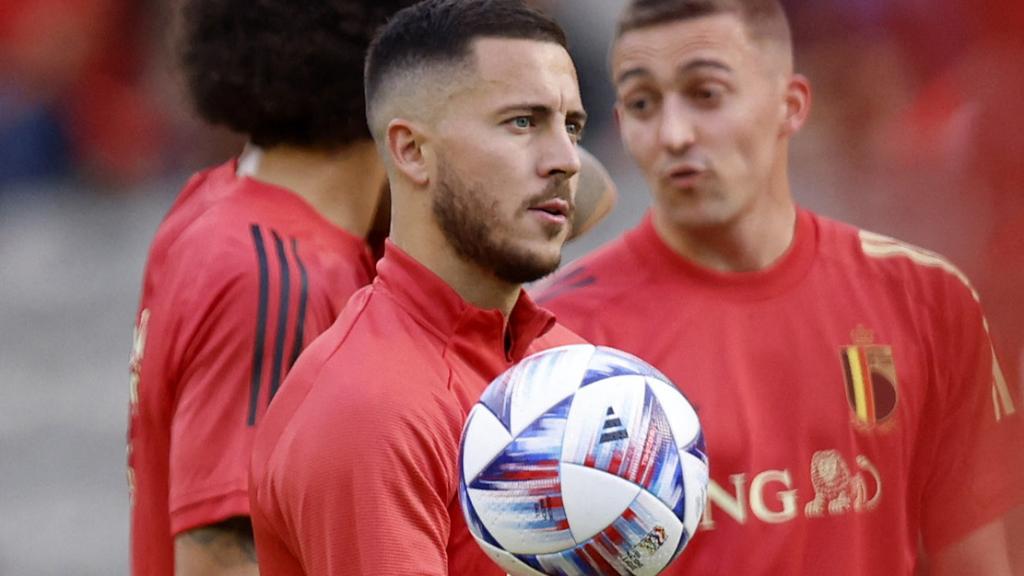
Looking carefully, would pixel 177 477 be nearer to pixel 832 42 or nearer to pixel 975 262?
pixel 975 262

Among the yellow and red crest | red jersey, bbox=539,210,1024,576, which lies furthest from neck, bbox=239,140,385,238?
the yellow and red crest

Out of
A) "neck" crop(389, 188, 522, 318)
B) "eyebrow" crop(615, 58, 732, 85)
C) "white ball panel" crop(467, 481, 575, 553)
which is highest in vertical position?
"eyebrow" crop(615, 58, 732, 85)

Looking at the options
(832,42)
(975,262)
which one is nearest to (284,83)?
(975,262)

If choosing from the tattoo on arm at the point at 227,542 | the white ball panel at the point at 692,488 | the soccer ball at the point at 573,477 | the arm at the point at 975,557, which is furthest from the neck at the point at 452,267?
the arm at the point at 975,557

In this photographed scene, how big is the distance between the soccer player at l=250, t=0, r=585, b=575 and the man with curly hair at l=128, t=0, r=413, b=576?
0.49m

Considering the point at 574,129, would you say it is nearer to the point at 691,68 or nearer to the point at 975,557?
the point at 691,68

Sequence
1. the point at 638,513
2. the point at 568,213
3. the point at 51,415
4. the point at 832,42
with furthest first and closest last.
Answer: the point at 51,415 → the point at 832,42 → the point at 568,213 → the point at 638,513

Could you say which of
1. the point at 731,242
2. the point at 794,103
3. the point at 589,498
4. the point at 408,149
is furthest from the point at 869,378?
the point at 589,498

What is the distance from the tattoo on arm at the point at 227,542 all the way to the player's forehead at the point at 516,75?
3.69 ft

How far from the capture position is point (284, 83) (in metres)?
4.41

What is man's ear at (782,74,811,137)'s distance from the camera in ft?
15.4

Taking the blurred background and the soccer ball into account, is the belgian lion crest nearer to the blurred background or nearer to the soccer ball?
the soccer ball

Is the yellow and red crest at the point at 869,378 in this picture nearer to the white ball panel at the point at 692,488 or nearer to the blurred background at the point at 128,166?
the white ball panel at the point at 692,488

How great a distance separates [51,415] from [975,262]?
18.8 feet
